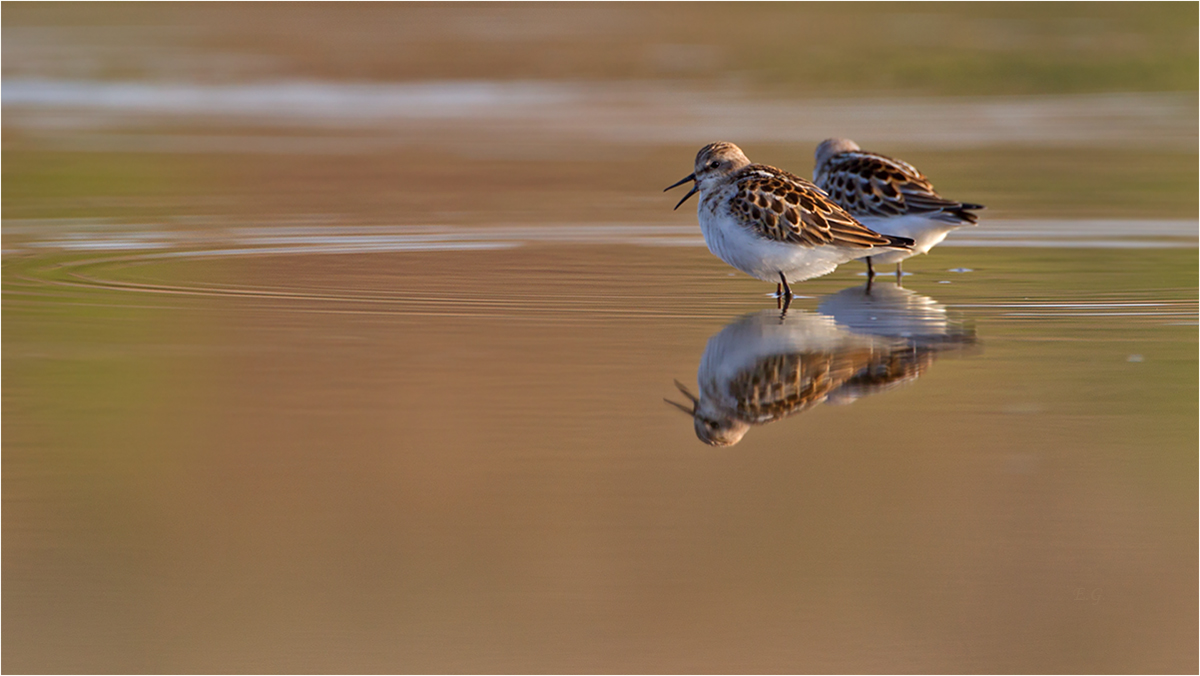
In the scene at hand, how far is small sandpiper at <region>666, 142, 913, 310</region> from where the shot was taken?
384 inches

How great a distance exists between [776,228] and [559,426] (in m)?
3.05

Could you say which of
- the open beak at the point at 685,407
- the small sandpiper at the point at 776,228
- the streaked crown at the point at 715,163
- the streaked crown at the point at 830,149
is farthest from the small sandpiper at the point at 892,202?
the open beak at the point at 685,407

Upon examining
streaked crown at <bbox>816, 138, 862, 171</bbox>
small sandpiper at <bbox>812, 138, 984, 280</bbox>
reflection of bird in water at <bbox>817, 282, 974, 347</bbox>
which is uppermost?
streaked crown at <bbox>816, 138, 862, 171</bbox>

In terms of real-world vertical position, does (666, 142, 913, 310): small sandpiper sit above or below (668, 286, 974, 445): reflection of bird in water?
above

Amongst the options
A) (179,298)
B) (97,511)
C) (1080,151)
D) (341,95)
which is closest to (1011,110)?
(1080,151)

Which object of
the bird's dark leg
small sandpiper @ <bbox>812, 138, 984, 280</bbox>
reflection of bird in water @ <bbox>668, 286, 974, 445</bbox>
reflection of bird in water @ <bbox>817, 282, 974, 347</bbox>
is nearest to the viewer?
reflection of bird in water @ <bbox>668, 286, 974, 445</bbox>

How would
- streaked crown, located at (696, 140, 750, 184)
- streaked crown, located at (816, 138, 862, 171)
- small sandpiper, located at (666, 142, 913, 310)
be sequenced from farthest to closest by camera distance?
streaked crown, located at (816, 138, 862, 171)
streaked crown, located at (696, 140, 750, 184)
small sandpiper, located at (666, 142, 913, 310)

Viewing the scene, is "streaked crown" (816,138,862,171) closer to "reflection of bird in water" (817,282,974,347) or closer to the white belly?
"reflection of bird in water" (817,282,974,347)

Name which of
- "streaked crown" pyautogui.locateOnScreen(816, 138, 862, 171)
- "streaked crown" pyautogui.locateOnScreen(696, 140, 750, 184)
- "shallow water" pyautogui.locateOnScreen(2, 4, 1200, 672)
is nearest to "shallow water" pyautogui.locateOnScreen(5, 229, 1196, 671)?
"shallow water" pyautogui.locateOnScreen(2, 4, 1200, 672)

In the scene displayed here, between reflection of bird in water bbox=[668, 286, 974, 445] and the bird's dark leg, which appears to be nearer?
reflection of bird in water bbox=[668, 286, 974, 445]

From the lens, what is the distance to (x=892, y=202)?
1141cm

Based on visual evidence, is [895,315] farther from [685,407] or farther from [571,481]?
[571,481]

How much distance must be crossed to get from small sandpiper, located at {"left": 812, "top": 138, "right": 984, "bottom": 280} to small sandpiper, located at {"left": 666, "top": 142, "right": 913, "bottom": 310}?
37.8 inches

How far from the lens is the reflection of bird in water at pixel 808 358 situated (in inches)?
285
